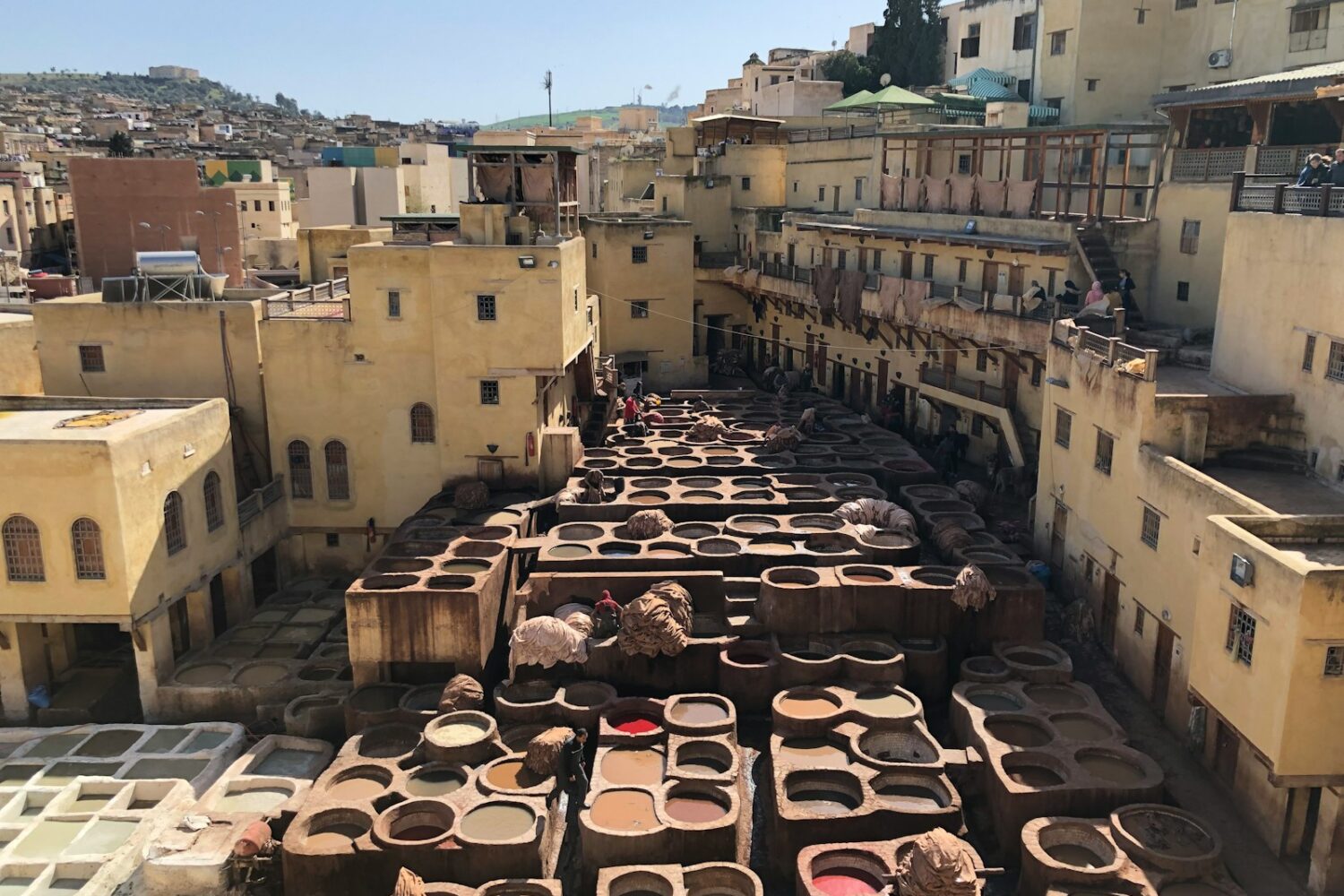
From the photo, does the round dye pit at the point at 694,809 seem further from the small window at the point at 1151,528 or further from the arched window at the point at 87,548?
the arched window at the point at 87,548

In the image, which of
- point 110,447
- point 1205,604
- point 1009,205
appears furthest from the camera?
point 1009,205

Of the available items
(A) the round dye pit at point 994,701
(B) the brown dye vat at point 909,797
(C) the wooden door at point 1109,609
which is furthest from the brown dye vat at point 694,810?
(C) the wooden door at point 1109,609

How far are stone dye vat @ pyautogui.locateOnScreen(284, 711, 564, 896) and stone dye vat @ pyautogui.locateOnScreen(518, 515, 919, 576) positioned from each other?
603cm

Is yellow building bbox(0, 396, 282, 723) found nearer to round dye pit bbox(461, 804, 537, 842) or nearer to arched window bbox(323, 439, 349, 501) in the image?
arched window bbox(323, 439, 349, 501)

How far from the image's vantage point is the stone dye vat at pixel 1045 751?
1905cm

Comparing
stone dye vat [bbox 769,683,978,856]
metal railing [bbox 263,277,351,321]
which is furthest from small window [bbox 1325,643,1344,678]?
metal railing [bbox 263,277,351,321]

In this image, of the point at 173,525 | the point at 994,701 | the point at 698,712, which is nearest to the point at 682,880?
the point at 698,712

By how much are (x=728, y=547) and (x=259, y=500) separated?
13.6 m

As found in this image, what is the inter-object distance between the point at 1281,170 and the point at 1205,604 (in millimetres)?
15301

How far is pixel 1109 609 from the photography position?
80.6ft

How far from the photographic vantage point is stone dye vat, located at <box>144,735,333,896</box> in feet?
64.5

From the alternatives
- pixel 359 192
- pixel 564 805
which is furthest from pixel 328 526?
pixel 359 192

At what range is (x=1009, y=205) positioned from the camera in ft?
115

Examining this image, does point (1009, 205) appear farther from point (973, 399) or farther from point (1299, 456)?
point (1299, 456)
